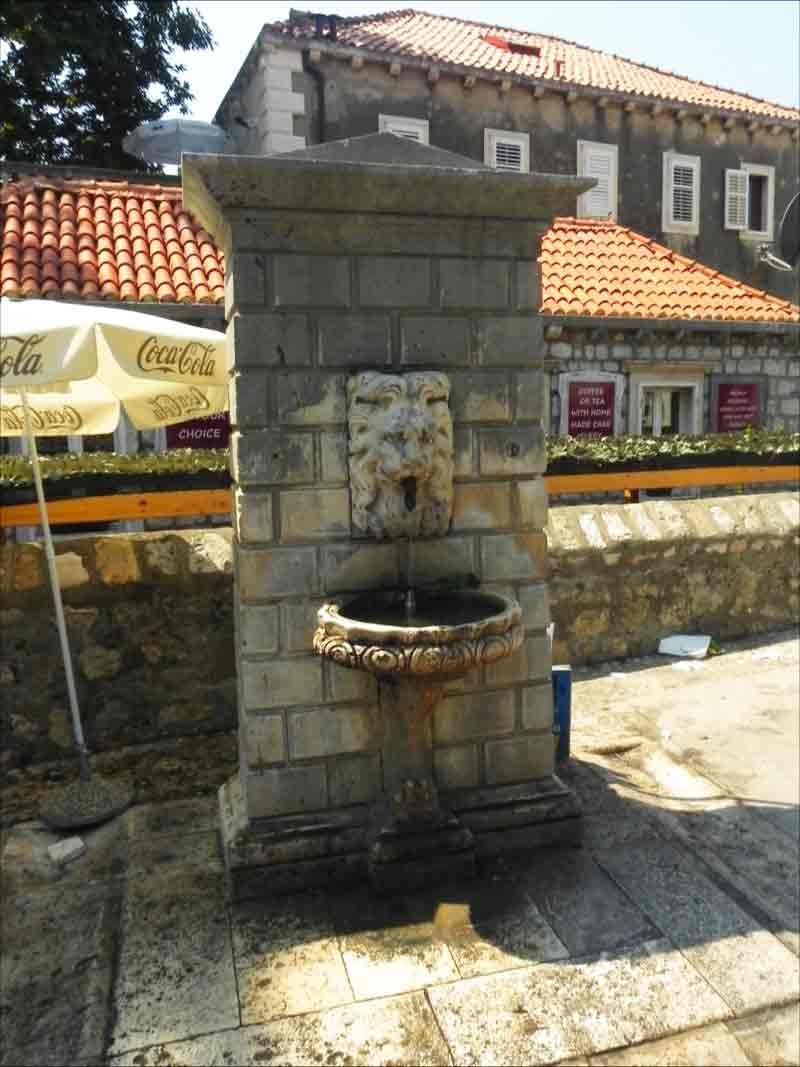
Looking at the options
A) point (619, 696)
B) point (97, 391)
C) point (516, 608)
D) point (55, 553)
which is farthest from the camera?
point (619, 696)

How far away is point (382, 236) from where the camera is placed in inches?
134

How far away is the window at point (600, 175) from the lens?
52.0ft

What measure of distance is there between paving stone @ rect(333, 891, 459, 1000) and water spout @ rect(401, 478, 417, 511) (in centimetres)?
162

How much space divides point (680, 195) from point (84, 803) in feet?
55.9

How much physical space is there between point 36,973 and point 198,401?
313 centimetres

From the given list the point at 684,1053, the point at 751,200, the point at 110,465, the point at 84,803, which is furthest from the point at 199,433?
the point at 751,200

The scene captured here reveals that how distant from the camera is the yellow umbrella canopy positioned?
3.38 metres

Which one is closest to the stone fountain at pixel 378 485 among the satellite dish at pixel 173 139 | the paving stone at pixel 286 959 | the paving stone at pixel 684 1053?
the paving stone at pixel 286 959

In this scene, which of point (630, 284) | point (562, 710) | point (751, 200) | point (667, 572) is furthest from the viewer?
point (751, 200)

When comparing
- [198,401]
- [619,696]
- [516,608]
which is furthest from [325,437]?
[619,696]

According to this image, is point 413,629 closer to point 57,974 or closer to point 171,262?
point 57,974

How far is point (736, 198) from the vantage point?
17453 millimetres

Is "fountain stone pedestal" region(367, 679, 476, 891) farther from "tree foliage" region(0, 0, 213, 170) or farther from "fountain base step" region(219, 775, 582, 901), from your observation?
"tree foliage" region(0, 0, 213, 170)

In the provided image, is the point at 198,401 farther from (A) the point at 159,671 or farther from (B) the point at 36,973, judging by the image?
(B) the point at 36,973
